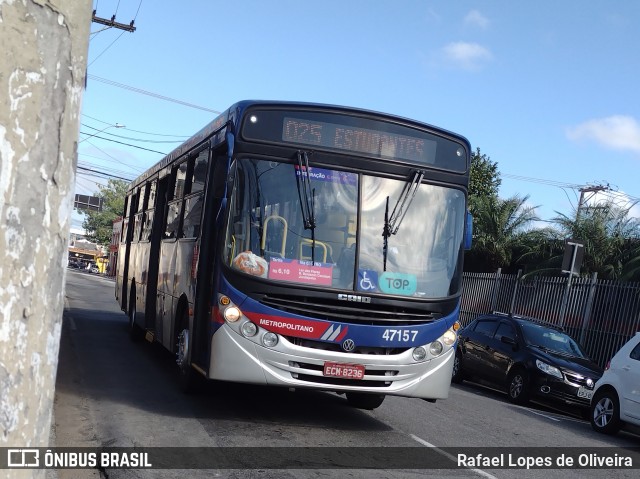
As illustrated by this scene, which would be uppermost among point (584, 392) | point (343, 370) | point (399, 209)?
point (399, 209)

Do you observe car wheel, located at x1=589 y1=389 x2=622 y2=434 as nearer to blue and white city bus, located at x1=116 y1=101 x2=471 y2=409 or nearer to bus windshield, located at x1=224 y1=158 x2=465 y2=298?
blue and white city bus, located at x1=116 y1=101 x2=471 y2=409

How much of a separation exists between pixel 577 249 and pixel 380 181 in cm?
987

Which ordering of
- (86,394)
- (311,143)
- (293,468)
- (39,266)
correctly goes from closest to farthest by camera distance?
(39,266)
(293,468)
(311,143)
(86,394)

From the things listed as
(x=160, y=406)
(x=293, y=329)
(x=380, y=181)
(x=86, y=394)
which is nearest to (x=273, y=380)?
(x=293, y=329)

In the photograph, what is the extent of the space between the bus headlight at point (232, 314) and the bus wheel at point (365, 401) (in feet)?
8.50

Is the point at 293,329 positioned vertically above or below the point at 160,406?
above

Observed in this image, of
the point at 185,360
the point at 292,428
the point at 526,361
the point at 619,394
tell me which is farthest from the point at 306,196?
the point at 526,361

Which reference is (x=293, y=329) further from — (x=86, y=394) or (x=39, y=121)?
(x=39, y=121)

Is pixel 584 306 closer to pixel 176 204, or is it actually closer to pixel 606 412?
pixel 606 412

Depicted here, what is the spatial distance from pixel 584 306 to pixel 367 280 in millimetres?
12820

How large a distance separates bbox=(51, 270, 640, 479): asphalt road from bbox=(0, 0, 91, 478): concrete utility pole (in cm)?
459

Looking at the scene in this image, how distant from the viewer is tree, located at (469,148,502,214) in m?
31.2

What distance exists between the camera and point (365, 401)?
32.2ft

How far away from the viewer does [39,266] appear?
1.65 m
